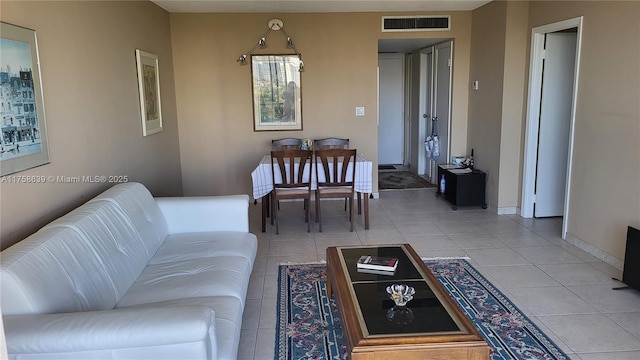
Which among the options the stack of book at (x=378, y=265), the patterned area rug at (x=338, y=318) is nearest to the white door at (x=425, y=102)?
the patterned area rug at (x=338, y=318)

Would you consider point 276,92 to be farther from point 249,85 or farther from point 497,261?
point 497,261

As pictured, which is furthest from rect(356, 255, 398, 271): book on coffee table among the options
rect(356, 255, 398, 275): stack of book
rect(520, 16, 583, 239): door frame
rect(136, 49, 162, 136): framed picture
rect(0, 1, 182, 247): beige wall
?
rect(136, 49, 162, 136): framed picture

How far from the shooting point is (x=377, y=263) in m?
2.69

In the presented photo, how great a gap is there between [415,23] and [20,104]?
15.5 feet

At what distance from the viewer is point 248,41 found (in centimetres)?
575

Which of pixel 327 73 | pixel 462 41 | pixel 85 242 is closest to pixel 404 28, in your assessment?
pixel 462 41

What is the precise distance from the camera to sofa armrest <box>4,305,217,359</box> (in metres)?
1.62

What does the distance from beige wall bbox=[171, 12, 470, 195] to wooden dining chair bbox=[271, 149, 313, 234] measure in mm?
1373

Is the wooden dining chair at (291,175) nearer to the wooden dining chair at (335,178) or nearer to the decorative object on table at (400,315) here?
the wooden dining chair at (335,178)

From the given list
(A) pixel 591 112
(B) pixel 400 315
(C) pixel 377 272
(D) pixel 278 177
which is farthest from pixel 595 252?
(D) pixel 278 177

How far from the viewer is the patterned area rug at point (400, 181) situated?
271 inches

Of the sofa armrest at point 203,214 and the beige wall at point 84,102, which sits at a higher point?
the beige wall at point 84,102

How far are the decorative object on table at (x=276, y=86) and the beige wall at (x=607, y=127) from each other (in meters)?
3.08

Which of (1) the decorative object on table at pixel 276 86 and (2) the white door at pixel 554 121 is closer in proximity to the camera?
(2) the white door at pixel 554 121
